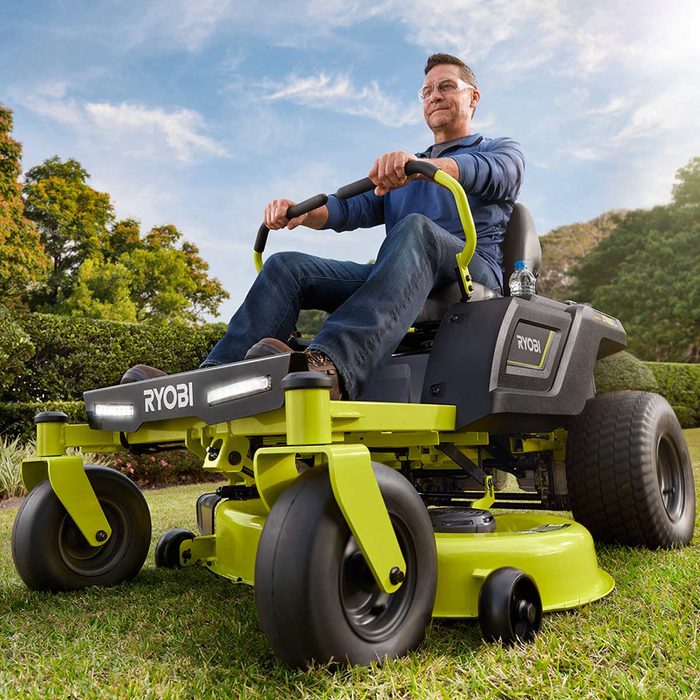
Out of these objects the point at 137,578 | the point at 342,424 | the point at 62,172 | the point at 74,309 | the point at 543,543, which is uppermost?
the point at 62,172

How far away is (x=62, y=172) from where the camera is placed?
25.2 m

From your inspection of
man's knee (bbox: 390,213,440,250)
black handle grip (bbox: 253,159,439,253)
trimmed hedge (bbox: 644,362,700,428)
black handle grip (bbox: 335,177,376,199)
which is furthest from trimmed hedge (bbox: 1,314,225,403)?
trimmed hedge (bbox: 644,362,700,428)

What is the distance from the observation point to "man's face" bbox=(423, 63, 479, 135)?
9.76 ft

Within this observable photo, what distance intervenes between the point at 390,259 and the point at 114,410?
985mm

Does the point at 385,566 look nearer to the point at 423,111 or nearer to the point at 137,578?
the point at 137,578

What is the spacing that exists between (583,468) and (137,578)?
166 cm

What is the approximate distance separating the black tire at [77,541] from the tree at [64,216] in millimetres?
22363

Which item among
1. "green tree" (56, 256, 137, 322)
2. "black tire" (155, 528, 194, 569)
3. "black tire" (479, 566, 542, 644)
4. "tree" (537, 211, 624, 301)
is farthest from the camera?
"tree" (537, 211, 624, 301)

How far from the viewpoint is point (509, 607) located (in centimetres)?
171

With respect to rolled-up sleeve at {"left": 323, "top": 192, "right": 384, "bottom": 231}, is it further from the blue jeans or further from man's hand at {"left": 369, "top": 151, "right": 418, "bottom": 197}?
man's hand at {"left": 369, "top": 151, "right": 418, "bottom": 197}

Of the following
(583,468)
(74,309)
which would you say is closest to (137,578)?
(583,468)

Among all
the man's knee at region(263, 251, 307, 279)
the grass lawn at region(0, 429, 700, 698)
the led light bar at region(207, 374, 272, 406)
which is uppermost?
the man's knee at region(263, 251, 307, 279)

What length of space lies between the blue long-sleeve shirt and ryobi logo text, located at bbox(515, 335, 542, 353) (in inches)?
16.6

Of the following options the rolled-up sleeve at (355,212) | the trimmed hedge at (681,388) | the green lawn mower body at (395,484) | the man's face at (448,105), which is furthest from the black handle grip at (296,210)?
the trimmed hedge at (681,388)
